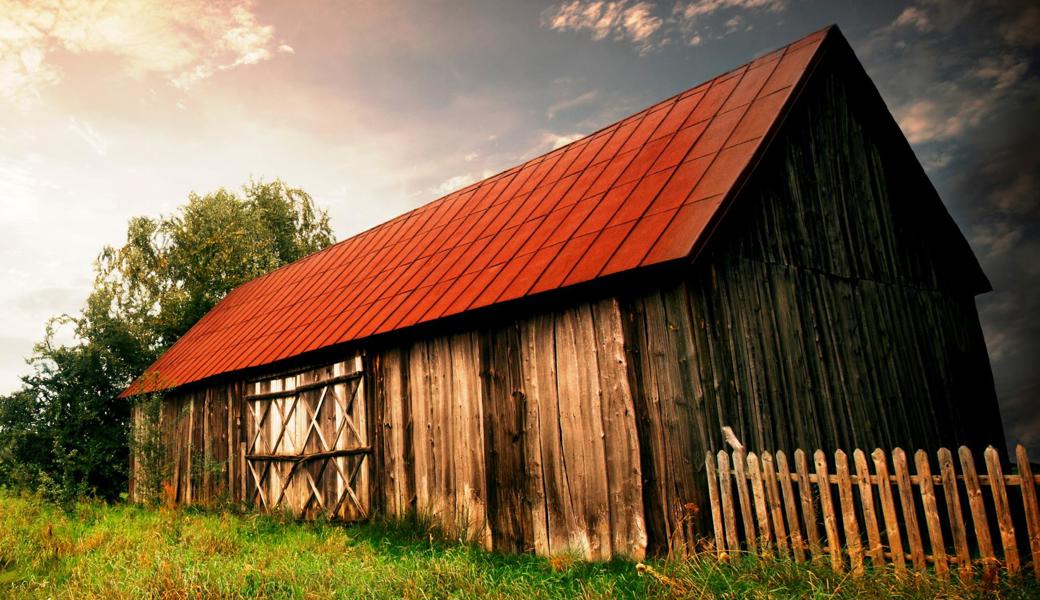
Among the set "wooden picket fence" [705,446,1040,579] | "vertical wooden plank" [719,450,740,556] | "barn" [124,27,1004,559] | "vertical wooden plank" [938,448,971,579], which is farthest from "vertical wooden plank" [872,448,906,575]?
"barn" [124,27,1004,559]

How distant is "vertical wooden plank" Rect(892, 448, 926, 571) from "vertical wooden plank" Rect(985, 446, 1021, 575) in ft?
1.87

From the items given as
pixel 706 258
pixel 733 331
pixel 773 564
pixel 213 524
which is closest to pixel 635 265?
pixel 706 258

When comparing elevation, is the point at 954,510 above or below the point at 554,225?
below

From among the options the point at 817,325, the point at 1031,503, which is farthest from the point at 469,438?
the point at 1031,503

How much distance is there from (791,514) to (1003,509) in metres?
1.60

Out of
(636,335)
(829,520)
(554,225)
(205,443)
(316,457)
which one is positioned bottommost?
(829,520)

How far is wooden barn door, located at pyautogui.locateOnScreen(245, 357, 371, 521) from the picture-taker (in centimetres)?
1091

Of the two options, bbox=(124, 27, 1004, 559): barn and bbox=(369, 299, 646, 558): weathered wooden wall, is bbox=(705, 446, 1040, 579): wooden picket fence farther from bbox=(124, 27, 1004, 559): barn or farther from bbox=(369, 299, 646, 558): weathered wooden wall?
bbox=(369, 299, 646, 558): weathered wooden wall

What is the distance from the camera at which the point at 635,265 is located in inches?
283

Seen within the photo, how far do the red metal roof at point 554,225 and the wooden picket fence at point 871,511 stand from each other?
2.40 metres

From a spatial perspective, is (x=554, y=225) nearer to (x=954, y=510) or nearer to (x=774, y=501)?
(x=774, y=501)

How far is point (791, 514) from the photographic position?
237 inches

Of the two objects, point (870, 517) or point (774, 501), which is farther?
point (774, 501)

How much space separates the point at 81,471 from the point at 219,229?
13.3 meters
